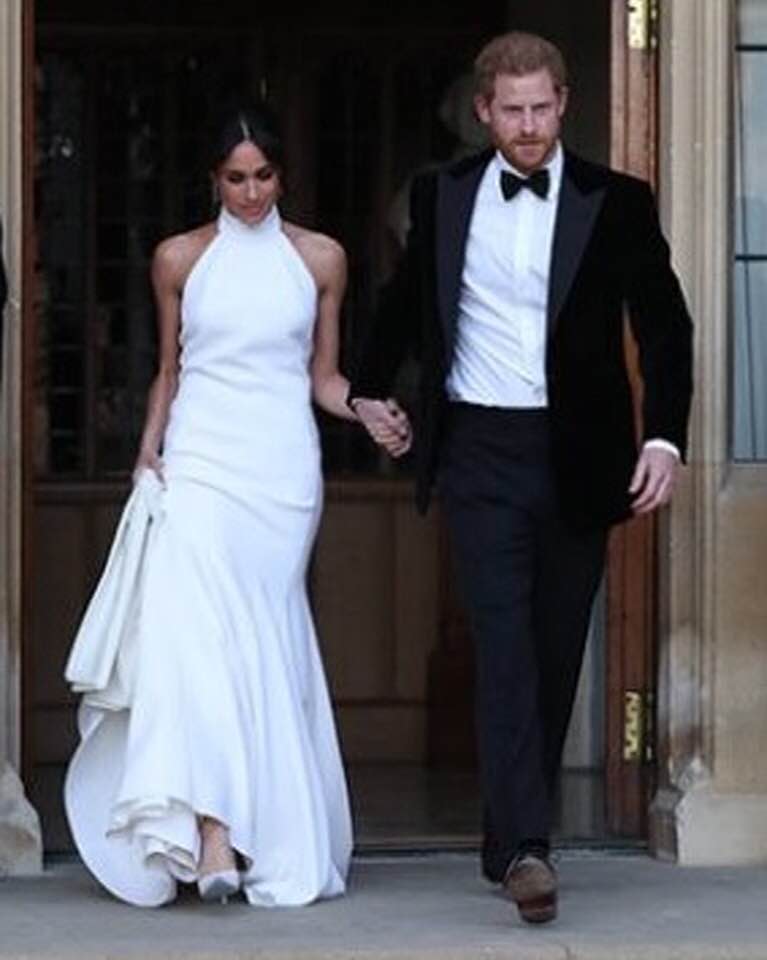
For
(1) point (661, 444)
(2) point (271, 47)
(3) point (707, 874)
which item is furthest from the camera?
(2) point (271, 47)

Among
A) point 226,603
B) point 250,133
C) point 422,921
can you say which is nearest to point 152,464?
point 226,603

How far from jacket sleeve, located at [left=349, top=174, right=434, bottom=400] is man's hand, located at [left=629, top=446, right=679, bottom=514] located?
67 centimetres

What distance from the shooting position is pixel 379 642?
40.0ft

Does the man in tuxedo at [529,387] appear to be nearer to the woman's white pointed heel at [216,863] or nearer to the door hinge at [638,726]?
the woman's white pointed heel at [216,863]

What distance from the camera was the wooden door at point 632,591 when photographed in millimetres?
9586

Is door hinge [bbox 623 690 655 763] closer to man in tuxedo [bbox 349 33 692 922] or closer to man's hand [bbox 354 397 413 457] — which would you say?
man in tuxedo [bbox 349 33 692 922]

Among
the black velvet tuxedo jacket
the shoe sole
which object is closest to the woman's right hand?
the black velvet tuxedo jacket

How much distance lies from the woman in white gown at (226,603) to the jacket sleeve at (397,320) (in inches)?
7.0

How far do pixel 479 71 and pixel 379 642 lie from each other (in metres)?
3.95

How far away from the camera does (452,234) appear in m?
8.59

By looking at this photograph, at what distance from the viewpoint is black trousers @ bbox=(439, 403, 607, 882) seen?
8516 mm

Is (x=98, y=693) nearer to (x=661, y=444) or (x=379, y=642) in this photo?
(x=661, y=444)

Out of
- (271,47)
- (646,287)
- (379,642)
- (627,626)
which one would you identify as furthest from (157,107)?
(646,287)

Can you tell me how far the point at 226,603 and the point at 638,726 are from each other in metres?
1.45
